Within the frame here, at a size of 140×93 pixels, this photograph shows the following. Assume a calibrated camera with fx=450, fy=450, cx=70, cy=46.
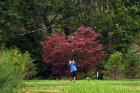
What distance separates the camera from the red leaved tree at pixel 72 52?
3628cm

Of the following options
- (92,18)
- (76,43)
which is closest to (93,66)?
(76,43)

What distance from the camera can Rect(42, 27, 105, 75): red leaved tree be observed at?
36.3 m

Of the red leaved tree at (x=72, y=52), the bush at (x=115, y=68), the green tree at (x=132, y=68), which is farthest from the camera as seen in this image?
the red leaved tree at (x=72, y=52)

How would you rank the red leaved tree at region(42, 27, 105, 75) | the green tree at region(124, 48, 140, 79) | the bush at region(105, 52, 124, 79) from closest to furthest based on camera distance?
the bush at region(105, 52, 124, 79) → the green tree at region(124, 48, 140, 79) → the red leaved tree at region(42, 27, 105, 75)

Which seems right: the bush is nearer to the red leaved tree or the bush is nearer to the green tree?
the green tree

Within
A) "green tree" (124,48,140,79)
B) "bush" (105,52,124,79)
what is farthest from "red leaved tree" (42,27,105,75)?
"green tree" (124,48,140,79)

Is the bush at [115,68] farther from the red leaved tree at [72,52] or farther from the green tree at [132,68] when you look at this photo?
the red leaved tree at [72,52]

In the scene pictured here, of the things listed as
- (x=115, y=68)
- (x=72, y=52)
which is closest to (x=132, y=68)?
(x=115, y=68)

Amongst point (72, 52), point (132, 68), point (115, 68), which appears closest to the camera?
point (115, 68)

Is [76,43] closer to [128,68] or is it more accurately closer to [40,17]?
[128,68]

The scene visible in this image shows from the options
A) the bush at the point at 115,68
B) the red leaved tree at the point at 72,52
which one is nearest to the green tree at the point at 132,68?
the bush at the point at 115,68

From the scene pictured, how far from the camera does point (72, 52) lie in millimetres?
36250

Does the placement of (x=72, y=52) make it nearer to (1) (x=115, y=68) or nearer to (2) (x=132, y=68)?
(1) (x=115, y=68)

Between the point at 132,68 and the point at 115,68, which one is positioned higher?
the point at 115,68
